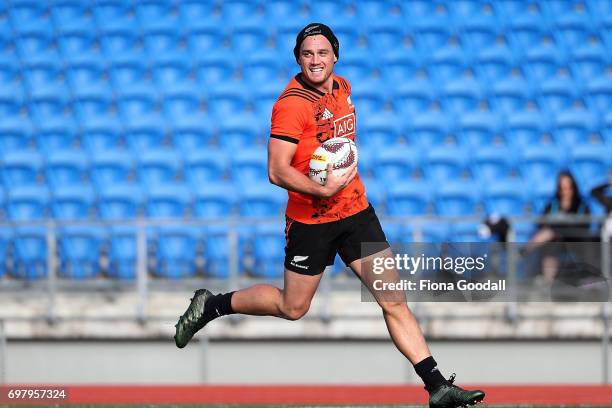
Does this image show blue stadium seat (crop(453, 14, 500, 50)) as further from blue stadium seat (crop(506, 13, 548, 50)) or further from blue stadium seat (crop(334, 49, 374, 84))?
blue stadium seat (crop(334, 49, 374, 84))

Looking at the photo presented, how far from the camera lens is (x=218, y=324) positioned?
32.5 ft

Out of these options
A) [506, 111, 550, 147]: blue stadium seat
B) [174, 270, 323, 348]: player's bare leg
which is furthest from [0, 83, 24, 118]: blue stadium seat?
[174, 270, 323, 348]: player's bare leg

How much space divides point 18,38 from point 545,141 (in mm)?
6299

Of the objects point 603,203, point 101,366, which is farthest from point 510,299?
point 101,366

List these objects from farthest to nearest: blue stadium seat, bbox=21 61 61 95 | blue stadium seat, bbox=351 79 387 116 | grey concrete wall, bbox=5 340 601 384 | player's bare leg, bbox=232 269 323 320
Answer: blue stadium seat, bbox=21 61 61 95 < blue stadium seat, bbox=351 79 387 116 < grey concrete wall, bbox=5 340 601 384 < player's bare leg, bbox=232 269 323 320

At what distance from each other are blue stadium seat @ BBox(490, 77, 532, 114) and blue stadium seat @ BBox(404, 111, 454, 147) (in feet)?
1.95

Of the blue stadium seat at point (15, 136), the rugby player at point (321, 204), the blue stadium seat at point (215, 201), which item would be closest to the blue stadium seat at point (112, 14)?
the blue stadium seat at point (15, 136)

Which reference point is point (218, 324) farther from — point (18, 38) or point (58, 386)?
point (18, 38)

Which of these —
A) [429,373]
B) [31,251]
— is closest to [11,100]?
[31,251]

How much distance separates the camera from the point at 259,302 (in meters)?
6.14

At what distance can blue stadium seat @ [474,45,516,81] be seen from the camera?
12688 mm

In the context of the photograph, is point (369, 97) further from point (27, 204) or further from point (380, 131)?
point (27, 204)

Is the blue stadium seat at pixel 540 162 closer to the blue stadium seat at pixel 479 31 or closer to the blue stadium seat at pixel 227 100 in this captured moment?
the blue stadium seat at pixel 479 31

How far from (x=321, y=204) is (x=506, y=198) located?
6427mm
